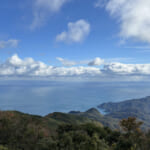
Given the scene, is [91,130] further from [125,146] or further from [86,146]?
[86,146]

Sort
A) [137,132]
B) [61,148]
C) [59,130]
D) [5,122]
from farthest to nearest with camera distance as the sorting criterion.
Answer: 1. [59,130]
2. [137,132]
3. [5,122]
4. [61,148]

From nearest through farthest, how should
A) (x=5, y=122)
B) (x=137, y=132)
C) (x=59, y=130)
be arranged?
(x=5, y=122)
(x=137, y=132)
(x=59, y=130)

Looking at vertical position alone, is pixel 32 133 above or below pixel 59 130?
above

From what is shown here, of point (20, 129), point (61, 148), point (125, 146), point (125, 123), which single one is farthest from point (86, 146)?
point (125, 123)

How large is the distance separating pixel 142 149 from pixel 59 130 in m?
23.3

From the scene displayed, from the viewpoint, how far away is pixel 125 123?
125 feet

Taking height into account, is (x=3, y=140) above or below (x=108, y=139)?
above

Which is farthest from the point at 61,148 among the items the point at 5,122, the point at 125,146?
the point at 5,122

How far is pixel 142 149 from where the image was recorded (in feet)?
73.5

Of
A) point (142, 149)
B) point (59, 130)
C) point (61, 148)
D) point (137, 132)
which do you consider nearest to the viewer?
point (61, 148)

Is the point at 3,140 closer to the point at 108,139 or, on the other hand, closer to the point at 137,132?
the point at 108,139

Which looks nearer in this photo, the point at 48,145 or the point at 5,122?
the point at 48,145

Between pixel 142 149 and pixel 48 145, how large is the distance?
43.3 ft

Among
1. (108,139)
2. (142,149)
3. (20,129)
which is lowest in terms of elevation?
(108,139)
